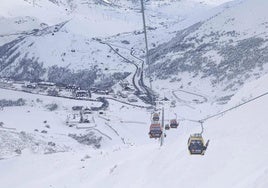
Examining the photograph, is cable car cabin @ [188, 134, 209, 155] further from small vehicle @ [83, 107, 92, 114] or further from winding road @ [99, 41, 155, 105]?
winding road @ [99, 41, 155, 105]

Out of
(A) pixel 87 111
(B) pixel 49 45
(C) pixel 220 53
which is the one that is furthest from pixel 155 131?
(B) pixel 49 45

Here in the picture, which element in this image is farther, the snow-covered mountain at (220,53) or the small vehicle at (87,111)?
the snow-covered mountain at (220,53)

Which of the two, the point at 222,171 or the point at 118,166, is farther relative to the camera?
the point at 118,166

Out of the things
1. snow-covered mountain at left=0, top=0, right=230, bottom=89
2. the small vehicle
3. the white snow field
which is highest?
snow-covered mountain at left=0, top=0, right=230, bottom=89

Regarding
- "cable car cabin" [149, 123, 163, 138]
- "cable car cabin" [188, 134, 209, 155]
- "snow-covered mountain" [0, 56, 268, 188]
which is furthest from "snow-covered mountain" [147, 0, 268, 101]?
"cable car cabin" [188, 134, 209, 155]

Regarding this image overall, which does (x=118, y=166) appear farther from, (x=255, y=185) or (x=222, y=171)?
(x=255, y=185)

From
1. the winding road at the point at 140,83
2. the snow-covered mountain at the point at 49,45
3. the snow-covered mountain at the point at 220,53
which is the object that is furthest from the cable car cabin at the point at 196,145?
the snow-covered mountain at the point at 49,45

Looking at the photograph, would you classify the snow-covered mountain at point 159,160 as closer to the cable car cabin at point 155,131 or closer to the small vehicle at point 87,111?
the cable car cabin at point 155,131

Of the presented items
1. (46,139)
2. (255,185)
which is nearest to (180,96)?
(46,139)

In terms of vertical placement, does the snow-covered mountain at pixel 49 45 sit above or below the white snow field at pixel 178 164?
above

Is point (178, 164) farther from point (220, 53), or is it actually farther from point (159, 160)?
point (220, 53)

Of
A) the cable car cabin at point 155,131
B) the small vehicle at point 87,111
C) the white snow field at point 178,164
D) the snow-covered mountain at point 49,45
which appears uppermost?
the snow-covered mountain at point 49,45
